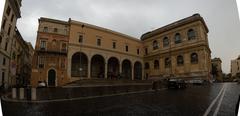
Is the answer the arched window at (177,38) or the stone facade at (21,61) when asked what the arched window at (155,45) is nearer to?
the arched window at (177,38)

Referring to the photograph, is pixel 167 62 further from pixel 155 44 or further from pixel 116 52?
pixel 116 52

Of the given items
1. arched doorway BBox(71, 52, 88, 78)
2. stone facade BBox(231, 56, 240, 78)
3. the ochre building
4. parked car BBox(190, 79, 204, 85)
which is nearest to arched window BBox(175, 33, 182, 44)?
the ochre building

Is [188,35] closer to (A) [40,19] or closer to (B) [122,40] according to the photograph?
(B) [122,40]

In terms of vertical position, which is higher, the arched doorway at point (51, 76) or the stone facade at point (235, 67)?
the stone facade at point (235, 67)

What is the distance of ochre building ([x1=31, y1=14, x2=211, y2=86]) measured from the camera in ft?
4.33

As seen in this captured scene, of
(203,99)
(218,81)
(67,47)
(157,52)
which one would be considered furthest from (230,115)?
(67,47)

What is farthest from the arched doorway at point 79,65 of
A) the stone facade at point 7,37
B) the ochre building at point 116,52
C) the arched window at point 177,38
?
the arched window at point 177,38

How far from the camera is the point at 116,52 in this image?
2.03 metres

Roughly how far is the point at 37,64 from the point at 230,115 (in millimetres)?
1512

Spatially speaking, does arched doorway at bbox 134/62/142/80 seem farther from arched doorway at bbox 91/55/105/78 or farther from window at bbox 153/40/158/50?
arched doorway at bbox 91/55/105/78

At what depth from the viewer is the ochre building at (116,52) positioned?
4.33 ft

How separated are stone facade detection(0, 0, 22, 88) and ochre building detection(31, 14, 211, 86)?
0.55ft

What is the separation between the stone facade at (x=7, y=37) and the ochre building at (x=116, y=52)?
0.17 m

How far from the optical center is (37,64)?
1.30 meters
